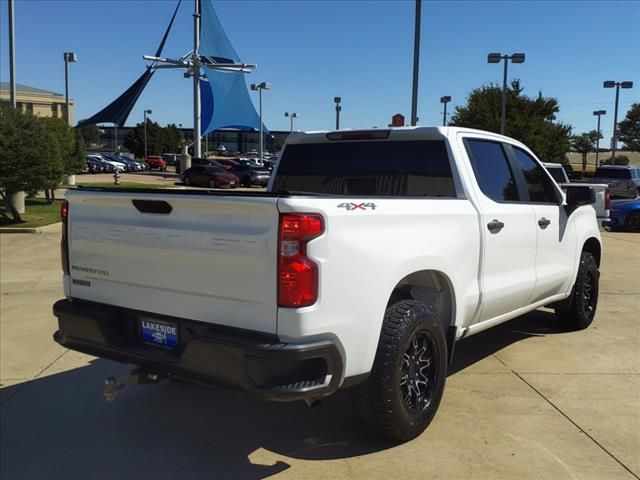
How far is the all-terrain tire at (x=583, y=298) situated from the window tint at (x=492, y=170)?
165 cm

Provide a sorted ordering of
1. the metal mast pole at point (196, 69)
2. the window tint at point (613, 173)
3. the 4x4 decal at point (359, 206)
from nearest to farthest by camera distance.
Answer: the 4x4 decal at point (359, 206) < the window tint at point (613, 173) < the metal mast pole at point (196, 69)

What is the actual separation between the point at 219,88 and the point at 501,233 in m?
54.6

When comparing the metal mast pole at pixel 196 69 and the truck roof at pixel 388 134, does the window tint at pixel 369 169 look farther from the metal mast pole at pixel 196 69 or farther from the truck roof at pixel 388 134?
the metal mast pole at pixel 196 69

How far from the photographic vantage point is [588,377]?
4977 mm

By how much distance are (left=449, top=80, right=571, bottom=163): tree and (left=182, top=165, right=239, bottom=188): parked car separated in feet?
61.8

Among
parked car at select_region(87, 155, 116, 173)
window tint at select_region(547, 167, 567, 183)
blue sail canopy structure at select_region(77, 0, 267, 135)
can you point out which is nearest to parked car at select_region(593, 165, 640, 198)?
window tint at select_region(547, 167, 567, 183)

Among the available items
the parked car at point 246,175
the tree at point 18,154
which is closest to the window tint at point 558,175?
the tree at point 18,154

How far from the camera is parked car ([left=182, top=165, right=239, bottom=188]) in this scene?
125ft

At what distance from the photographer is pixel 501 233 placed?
4578mm

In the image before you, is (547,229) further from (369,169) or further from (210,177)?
(210,177)

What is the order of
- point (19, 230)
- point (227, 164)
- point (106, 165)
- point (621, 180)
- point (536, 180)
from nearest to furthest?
1. point (536, 180)
2. point (19, 230)
3. point (621, 180)
4. point (227, 164)
5. point (106, 165)

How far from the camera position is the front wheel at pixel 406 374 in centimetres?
341

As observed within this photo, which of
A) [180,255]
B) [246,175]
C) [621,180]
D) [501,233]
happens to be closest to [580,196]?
[501,233]

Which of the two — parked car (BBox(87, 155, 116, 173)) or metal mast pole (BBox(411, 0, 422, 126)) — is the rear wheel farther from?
parked car (BBox(87, 155, 116, 173))
